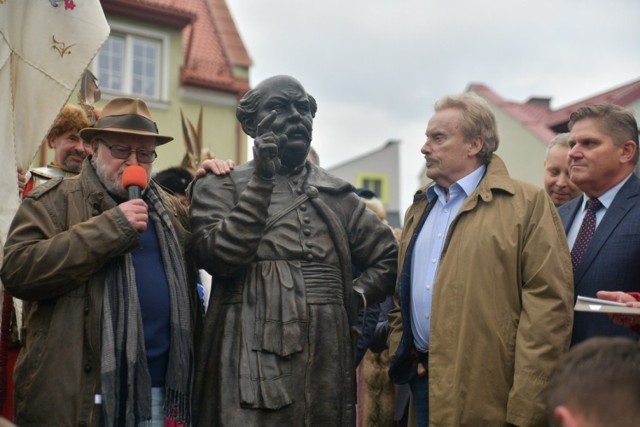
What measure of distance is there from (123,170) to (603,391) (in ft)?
9.61

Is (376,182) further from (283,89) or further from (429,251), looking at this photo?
(283,89)

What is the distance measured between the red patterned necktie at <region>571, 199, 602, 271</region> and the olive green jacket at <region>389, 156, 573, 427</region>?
26 cm

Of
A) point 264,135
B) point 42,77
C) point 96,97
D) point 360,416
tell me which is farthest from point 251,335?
point 360,416

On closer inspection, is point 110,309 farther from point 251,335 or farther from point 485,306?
point 485,306

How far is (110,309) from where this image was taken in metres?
4.48

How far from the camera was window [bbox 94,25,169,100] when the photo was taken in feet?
73.1

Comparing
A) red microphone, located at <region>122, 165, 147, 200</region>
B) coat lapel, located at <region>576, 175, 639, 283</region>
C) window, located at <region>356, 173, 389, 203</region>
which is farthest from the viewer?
window, located at <region>356, 173, 389, 203</region>

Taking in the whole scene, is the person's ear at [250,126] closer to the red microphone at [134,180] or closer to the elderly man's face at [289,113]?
Result: the elderly man's face at [289,113]

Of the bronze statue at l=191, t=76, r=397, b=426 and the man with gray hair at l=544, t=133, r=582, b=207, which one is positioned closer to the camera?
the bronze statue at l=191, t=76, r=397, b=426

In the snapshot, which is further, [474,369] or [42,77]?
[42,77]

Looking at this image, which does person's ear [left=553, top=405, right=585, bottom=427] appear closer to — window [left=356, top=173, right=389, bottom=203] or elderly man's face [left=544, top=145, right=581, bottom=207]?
elderly man's face [left=544, top=145, right=581, bottom=207]

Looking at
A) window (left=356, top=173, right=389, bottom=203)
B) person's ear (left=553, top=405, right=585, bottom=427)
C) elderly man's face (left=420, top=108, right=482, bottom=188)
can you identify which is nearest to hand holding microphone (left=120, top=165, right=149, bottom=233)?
elderly man's face (left=420, top=108, right=482, bottom=188)

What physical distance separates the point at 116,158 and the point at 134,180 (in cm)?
31

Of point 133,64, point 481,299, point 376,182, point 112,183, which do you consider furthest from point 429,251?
point 376,182
